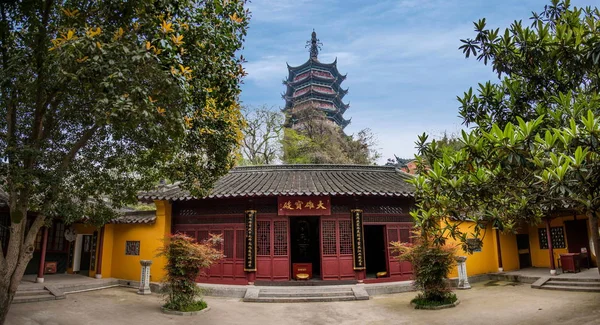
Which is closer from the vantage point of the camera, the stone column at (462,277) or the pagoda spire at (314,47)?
the stone column at (462,277)

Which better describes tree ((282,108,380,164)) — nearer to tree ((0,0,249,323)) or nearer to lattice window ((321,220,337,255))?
lattice window ((321,220,337,255))

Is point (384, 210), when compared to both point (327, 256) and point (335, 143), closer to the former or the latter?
point (327, 256)

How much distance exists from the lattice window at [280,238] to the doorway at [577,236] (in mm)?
9848

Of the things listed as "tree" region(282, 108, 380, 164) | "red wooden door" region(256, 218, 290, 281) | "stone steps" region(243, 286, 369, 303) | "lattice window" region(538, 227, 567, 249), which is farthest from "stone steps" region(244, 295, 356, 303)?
"tree" region(282, 108, 380, 164)

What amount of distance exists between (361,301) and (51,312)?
7206 millimetres

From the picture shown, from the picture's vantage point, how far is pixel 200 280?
12289mm

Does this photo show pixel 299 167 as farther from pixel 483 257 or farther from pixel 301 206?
pixel 483 257

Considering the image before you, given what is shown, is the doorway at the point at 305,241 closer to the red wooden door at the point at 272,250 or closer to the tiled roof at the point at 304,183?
the tiled roof at the point at 304,183

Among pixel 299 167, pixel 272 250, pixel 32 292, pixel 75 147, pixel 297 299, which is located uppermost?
pixel 299 167

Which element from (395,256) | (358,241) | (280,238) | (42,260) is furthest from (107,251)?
(395,256)

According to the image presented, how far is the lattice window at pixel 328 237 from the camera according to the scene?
12.0 metres

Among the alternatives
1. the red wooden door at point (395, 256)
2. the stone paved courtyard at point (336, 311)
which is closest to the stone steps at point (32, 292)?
the stone paved courtyard at point (336, 311)

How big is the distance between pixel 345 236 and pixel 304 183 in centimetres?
209

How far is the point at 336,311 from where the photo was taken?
9.25 meters
